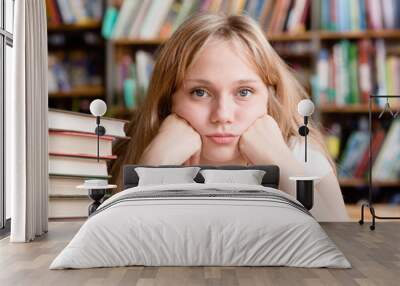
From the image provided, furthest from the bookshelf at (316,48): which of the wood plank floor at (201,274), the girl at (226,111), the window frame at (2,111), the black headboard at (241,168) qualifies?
the wood plank floor at (201,274)

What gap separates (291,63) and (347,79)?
19.6 inches

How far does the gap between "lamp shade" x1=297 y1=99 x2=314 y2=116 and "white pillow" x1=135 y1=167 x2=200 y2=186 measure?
104cm

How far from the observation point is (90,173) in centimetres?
556

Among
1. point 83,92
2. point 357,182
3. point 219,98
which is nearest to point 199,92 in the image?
point 219,98

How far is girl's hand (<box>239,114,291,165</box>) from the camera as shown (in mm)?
5484

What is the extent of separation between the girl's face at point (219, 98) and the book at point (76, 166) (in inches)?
32.1

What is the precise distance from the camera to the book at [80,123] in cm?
548

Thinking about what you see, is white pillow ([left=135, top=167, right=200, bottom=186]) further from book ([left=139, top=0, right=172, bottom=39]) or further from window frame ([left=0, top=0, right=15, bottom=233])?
book ([left=139, top=0, right=172, bottom=39])

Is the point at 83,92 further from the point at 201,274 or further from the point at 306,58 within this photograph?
the point at 201,274

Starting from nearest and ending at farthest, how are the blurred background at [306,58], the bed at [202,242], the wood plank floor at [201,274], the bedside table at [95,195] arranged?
the wood plank floor at [201,274] → the bed at [202,242] → the bedside table at [95,195] → the blurred background at [306,58]

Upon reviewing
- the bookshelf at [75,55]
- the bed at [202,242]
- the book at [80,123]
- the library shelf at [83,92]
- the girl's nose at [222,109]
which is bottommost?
the bed at [202,242]

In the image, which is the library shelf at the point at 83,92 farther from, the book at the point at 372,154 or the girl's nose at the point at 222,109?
the book at the point at 372,154

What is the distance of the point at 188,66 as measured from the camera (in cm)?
548

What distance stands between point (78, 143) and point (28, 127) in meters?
0.82
